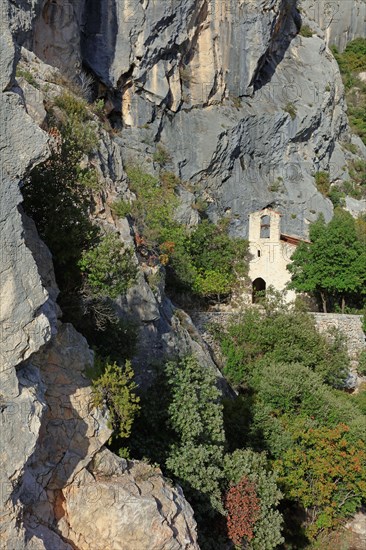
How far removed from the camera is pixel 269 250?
31.7 metres

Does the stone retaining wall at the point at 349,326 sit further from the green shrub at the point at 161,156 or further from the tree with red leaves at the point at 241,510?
the tree with red leaves at the point at 241,510

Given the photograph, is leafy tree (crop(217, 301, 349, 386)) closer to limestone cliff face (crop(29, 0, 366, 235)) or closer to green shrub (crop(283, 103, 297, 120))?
limestone cliff face (crop(29, 0, 366, 235))

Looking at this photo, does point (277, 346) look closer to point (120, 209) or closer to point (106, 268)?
point (120, 209)

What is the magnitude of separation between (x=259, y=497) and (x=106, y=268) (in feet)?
20.1

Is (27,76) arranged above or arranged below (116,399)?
above

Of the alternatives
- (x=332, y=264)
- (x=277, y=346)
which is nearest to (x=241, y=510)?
(x=277, y=346)

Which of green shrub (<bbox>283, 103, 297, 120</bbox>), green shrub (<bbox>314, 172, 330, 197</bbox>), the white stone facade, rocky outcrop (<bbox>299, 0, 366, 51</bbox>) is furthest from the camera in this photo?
rocky outcrop (<bbox>299, 0, 366, 51</bbox>)

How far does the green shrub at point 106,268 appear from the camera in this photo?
11758mm

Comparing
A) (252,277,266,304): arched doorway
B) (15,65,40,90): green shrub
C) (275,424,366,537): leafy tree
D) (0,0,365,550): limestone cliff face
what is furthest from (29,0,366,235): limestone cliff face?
(275,424,366,537): leafy tree

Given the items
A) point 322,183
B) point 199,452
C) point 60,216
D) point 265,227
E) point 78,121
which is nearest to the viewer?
point 60,216

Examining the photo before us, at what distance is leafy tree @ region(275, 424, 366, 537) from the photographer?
629 inches

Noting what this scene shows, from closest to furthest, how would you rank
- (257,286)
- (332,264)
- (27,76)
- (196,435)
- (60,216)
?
(60,216)
(196,435)
(27,76)
(332,264)
(257,286)

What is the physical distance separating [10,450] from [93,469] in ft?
6.93

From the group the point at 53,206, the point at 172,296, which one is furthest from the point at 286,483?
the point at 172,296
